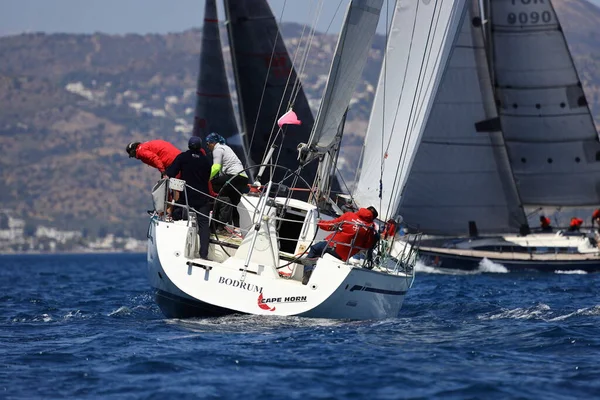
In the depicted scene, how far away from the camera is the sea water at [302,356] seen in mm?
9109

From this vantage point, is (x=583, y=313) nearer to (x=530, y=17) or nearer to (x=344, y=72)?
(x=344, y=72)

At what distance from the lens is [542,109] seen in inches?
1323

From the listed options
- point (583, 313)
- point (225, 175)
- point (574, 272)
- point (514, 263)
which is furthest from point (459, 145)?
point (225, 175)

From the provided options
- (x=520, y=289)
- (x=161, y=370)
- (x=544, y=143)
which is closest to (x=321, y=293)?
(x=161, y=370)

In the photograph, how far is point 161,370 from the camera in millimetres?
9797

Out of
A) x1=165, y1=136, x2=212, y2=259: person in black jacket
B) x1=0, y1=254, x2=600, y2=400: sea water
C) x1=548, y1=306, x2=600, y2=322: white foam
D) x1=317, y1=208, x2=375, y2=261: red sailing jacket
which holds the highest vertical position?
x1=165, y1=136, x2=212, y2=259: person in black jacket

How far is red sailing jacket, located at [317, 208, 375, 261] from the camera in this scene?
13289mm

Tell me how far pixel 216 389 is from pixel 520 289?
46.2ft

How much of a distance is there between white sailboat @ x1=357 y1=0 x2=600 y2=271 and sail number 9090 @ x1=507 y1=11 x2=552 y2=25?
1.1 inches

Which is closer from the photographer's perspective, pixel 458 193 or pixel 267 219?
pixel 267 219

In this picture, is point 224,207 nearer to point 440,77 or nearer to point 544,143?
point 440,77

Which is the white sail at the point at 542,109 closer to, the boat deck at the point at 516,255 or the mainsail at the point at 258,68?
the boat deck at the point at 516,255

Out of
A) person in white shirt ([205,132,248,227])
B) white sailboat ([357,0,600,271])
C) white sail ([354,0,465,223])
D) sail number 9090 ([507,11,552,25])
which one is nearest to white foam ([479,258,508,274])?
white sailboat ([357,0,600,271])

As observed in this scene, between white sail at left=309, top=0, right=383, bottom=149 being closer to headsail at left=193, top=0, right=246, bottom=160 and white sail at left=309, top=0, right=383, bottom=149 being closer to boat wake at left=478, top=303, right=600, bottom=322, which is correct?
boat wake at left=478, top=303, right=600, bottom=322
